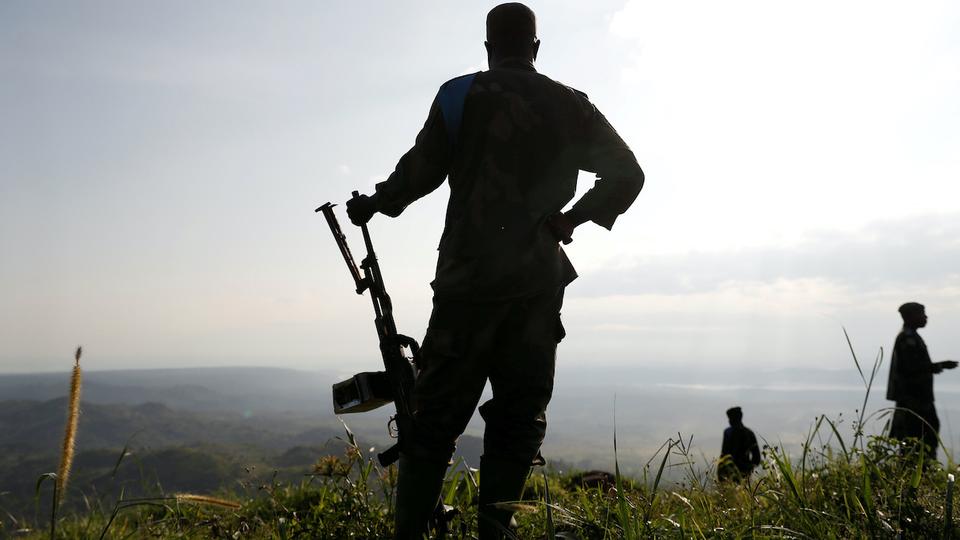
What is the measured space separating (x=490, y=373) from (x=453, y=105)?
146 cm

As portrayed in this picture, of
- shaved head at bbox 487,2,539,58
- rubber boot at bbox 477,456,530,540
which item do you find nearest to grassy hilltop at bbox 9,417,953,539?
rubber boot at bbox 477,456,530,540

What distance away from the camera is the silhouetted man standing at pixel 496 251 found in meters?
3.18

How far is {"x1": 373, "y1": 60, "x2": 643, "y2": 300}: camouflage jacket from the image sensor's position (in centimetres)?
319

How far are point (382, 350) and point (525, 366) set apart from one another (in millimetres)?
853

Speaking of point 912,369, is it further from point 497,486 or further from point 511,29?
point 511,29

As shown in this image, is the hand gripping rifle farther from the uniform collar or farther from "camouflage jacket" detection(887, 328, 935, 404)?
"camouflage jacket" detection(887, 328, 935, 404)

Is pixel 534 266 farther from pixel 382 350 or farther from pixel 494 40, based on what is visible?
pixel 494 40

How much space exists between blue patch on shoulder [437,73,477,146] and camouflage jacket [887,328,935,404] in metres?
8.44

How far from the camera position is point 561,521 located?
308 cm

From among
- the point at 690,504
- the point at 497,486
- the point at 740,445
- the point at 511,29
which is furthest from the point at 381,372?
the point at 740,445

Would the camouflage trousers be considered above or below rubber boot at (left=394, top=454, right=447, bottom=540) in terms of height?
above

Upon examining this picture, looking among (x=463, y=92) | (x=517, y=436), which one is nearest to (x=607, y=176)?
(x=463, y=92)

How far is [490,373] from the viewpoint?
3342 mm

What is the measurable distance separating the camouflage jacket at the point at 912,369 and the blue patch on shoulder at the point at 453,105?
8.44 m
